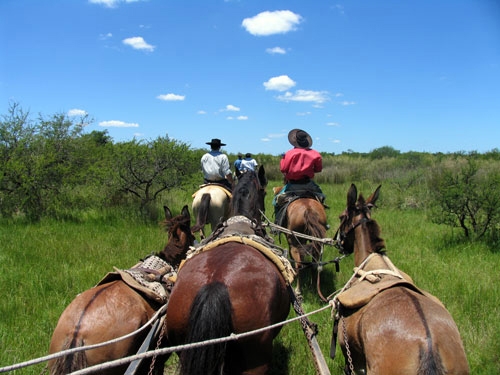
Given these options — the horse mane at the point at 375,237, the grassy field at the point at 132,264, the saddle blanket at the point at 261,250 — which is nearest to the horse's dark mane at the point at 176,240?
the saddle blanket at the point at 261,250

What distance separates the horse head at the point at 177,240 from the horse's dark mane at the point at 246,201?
0.71m

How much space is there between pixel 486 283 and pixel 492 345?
1946mm

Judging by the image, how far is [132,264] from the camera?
6844 millimetres

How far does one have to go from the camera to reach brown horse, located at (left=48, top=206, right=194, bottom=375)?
2.50m

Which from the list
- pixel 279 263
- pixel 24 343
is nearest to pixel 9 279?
pixel 24 343

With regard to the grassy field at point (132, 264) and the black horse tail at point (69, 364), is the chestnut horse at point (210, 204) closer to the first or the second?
the grassy field at point (132, 264)

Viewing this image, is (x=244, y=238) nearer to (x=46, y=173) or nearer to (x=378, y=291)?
(x=378, y=291)

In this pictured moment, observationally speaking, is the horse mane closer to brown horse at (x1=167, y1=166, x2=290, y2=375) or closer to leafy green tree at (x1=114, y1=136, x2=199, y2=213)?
brown horse at (x1=167, y1=166, x2=290, y2=375)

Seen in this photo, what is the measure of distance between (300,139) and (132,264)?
13.5 ft

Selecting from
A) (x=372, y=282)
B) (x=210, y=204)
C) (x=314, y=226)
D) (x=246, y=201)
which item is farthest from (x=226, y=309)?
(x=210, y=204)

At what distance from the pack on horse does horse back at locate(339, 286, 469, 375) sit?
3022 millimetres

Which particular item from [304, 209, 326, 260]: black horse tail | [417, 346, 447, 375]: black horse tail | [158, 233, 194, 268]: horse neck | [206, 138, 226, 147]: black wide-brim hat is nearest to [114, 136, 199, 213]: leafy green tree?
[206, 138, 226, 147]: black wide-brim hat

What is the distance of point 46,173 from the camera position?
417 inches

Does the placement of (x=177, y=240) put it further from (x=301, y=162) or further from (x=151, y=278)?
(x=301, y=162)
